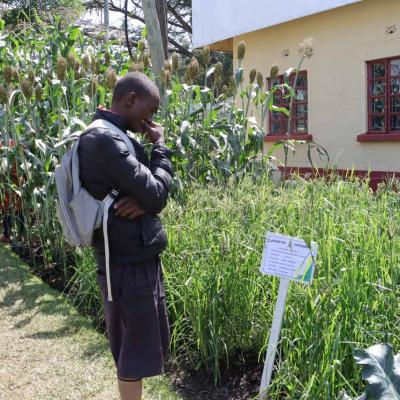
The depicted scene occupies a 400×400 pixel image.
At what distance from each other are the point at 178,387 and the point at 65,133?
2546 mm

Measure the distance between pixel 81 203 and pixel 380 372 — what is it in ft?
4.81

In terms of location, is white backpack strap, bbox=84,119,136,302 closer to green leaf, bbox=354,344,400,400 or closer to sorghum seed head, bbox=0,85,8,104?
green leaf, bbox=354,344,400,400

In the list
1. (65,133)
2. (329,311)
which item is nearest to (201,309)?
(329,311)

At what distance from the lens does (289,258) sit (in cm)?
271

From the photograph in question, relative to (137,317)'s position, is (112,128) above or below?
above

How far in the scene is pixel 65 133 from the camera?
4.96 m

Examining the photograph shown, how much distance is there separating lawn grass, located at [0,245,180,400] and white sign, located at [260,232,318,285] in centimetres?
106

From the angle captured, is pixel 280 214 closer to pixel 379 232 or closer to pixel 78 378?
pixel 379 232

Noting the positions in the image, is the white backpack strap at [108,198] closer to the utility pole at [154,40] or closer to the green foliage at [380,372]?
the green foliage at [380,372]

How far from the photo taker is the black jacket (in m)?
2.51

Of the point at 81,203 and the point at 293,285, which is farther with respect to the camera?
the point at 293,285

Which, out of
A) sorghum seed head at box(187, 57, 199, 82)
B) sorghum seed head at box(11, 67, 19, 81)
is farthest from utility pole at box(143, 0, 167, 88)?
sorghum seed head at box(11, 67, 19, 81)

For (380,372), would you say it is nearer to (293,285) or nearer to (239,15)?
(293,285)

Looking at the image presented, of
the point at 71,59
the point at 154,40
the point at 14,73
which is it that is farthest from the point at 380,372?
the point at 154,40
